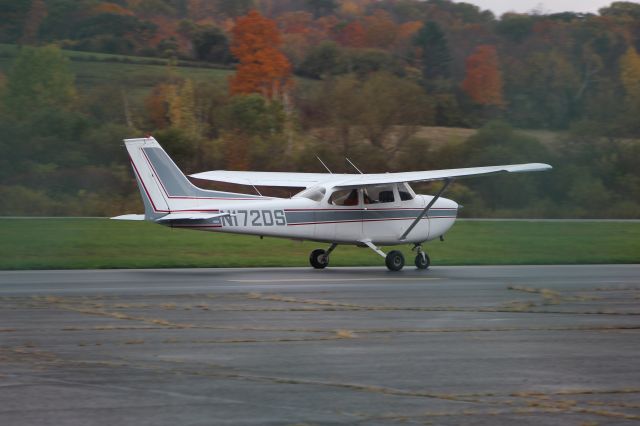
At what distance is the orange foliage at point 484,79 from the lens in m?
73.2

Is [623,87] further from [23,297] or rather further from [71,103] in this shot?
[23,297]

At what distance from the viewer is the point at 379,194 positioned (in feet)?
74.2

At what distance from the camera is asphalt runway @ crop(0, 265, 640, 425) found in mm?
8242

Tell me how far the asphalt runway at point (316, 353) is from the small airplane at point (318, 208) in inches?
84.3

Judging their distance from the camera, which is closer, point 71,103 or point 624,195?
point 624,195

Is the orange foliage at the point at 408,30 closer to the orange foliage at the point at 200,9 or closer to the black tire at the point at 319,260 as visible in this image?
the orange foliage at the point at 200,9

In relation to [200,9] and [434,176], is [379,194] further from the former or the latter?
[200,9]


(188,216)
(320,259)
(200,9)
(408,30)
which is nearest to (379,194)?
(320,259)

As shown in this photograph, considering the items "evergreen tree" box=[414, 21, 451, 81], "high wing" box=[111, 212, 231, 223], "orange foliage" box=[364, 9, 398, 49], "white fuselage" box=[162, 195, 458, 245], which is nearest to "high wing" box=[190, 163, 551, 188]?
"white fuselage" box=[162, 195, 458, 245]

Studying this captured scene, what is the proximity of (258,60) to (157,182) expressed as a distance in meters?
59.4

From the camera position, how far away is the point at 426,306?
15305 mm

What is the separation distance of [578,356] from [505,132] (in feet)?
144

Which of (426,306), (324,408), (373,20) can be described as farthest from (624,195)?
(373,20)

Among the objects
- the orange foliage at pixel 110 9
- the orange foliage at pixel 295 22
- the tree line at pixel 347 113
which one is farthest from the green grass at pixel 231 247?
the orange foliage at pixel 295 22
